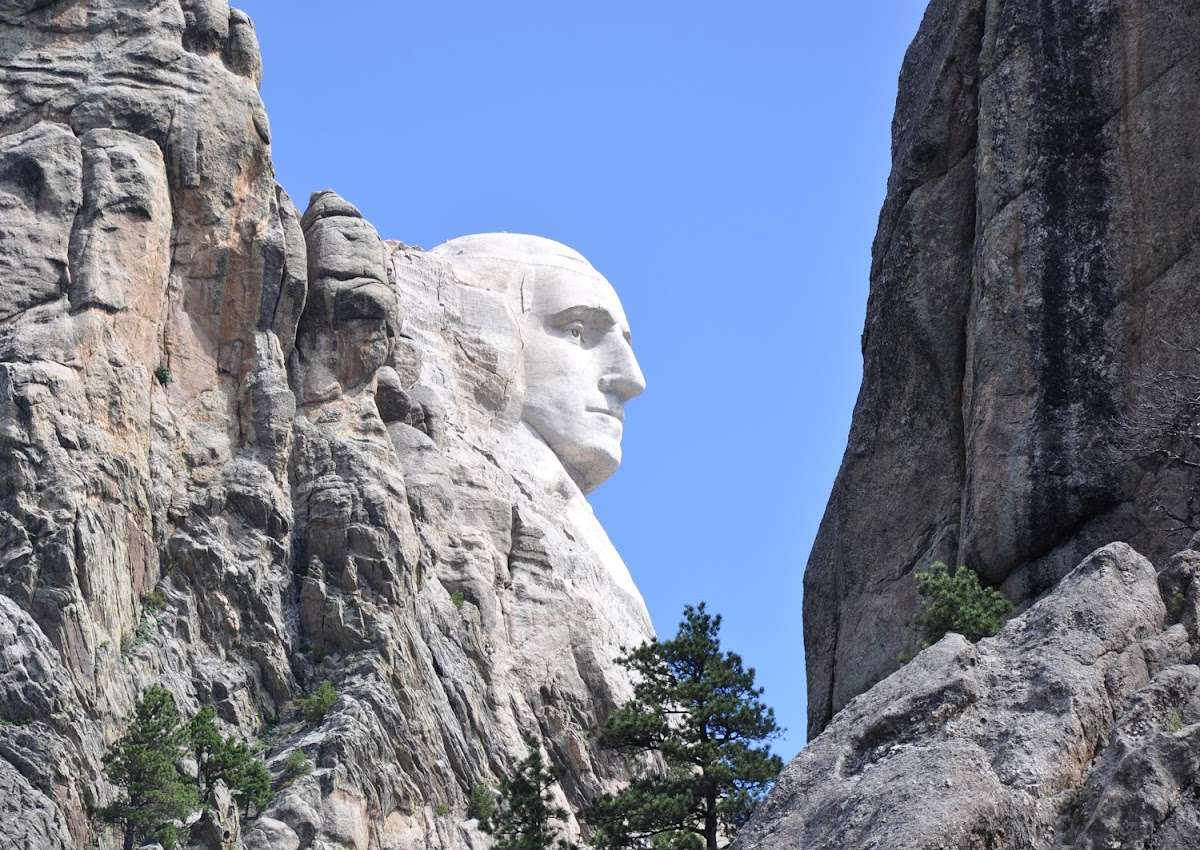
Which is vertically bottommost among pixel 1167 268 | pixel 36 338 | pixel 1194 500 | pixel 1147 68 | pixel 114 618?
pixel 1194 500

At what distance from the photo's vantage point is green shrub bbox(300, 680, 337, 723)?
61625 mm

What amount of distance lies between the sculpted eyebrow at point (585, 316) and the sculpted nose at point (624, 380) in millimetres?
1016

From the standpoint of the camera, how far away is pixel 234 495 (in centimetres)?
6444

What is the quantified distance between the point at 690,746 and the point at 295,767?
16.7 meters

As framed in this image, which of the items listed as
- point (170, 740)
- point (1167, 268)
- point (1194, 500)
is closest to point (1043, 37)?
point (1167, 268)

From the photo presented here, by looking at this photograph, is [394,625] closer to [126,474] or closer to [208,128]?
[126,474]

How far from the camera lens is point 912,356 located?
42188mm

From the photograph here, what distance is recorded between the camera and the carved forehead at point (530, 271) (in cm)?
8319

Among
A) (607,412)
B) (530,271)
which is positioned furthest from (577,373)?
(530,271)

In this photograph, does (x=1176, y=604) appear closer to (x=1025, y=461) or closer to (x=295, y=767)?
(x=1025, y=461)

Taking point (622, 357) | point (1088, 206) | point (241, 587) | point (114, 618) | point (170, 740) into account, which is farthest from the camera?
point (622, 357)

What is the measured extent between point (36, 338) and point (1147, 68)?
29.7m

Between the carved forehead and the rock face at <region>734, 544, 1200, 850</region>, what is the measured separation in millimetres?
54551

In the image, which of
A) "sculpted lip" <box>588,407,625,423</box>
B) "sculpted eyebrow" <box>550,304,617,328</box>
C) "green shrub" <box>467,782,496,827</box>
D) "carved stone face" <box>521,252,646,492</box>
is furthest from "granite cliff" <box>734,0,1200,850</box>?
"sculpted eyebrow" <box>550,304,617,328</box>
